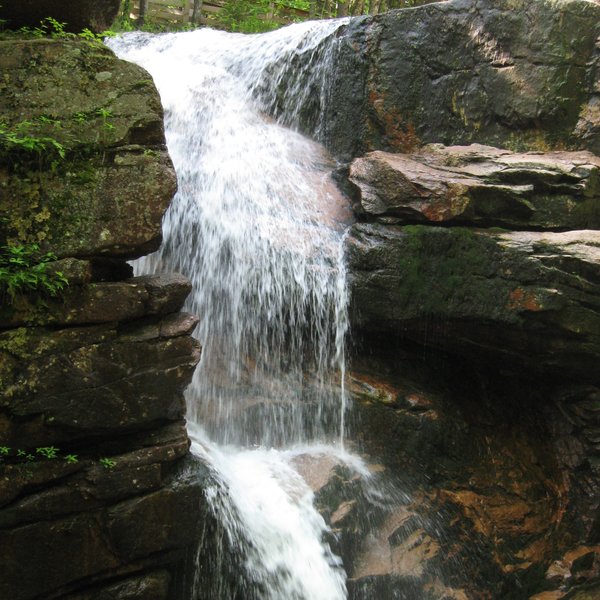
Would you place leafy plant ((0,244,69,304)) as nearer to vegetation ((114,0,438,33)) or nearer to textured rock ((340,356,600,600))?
textured rock ((340,356,600,600))

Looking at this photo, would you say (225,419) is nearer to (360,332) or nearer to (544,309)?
(360,332)

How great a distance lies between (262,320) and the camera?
628cm

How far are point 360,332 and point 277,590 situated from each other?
2.74 meters

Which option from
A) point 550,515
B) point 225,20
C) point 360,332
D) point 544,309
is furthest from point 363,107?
point 225,20

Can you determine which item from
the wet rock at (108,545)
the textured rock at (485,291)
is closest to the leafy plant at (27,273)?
the wet rock at (108,545)

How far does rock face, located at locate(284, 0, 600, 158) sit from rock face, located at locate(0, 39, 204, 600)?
432cm

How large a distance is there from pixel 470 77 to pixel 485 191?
256 centimetres

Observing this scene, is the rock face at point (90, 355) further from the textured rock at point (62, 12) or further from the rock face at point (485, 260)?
the rock face at point (485, 260)

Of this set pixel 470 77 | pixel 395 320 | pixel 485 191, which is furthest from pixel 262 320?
pixel 470 77

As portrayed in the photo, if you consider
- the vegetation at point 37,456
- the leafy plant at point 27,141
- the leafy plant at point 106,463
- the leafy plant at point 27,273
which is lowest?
the leafy plant at point 106,463

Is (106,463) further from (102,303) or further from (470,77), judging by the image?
(470,77)

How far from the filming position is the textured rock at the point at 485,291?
5613mm

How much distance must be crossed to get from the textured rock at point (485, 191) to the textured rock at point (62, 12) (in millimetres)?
3085

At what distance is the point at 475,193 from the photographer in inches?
241
